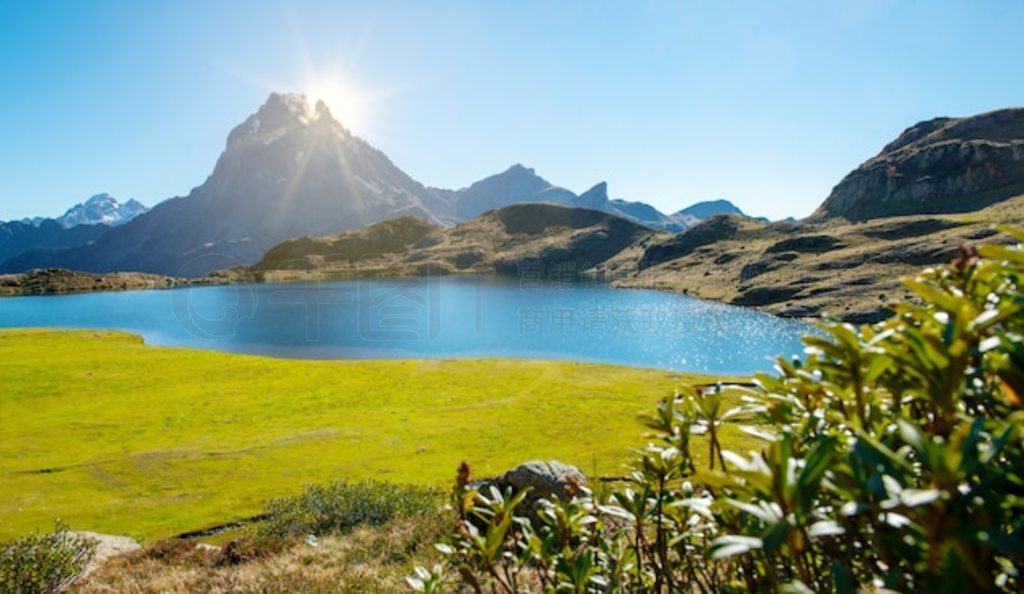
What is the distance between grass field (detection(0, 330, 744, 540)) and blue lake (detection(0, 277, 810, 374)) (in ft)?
76.2

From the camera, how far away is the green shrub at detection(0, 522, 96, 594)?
40.6 feet

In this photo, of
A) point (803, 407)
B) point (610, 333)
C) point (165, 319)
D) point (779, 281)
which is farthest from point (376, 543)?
point (779, 281)

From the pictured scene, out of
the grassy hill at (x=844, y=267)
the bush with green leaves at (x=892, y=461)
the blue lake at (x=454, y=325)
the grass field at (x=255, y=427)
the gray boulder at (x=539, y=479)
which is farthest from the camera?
the grassy hill at (x=844, y=267)

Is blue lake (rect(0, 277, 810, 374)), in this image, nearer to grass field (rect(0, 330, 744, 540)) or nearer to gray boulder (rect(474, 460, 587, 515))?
grass field (rect(0, 330, 744, 540))

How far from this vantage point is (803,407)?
3.08 metres

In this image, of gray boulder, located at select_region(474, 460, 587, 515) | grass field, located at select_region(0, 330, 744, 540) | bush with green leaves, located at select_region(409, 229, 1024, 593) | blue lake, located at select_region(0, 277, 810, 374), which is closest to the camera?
bush with green leaves, located at select_region(409, 229, 1024, 593)

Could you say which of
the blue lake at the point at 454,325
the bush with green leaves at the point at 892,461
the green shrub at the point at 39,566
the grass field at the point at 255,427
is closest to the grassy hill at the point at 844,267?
the blue lake at the point at 454,325

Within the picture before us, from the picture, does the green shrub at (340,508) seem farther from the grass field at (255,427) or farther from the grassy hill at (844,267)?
the grassy hill at (844,267)

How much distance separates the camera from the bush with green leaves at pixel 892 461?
1.54 metres

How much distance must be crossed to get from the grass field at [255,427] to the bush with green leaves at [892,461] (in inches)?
406

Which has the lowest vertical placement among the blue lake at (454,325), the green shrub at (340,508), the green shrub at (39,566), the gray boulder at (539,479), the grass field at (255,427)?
the blue lake at (454,325)

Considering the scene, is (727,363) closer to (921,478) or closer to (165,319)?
(921,478)

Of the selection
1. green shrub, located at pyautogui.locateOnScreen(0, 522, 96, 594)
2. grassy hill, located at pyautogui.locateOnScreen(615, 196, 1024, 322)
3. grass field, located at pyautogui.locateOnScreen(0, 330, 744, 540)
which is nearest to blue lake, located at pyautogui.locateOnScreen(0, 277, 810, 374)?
grassy hill, located at pyautogui.locateOnScreen(615, 196, 1024, 322)

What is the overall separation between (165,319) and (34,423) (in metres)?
101
